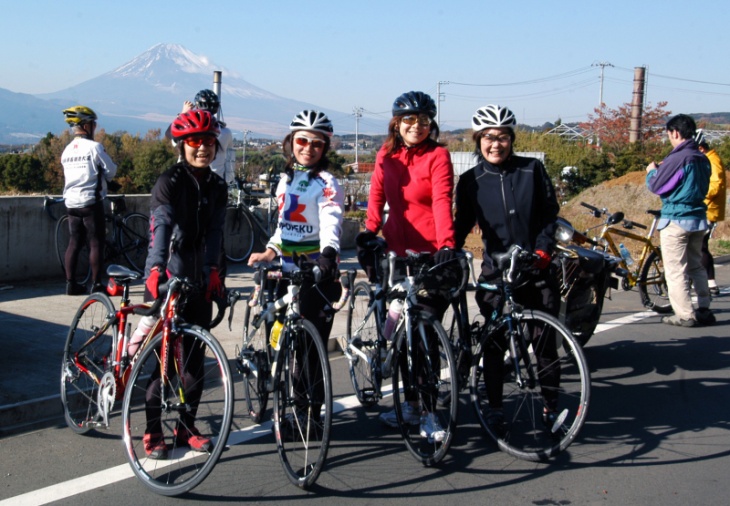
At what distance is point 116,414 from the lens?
18.4ft

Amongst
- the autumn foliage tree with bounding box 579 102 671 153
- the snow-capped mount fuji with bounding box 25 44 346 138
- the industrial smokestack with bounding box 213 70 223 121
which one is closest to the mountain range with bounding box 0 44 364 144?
the snow-capped mount fuji with bounding box 25 44 346 138

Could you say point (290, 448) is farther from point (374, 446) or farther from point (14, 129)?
point (14, 129)

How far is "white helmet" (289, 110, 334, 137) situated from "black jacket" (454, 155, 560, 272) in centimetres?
97

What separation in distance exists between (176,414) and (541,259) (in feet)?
7.82

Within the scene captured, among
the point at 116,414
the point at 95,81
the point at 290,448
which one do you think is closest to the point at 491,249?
the point at 290,448

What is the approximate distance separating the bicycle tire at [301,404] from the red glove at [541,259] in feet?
5.03

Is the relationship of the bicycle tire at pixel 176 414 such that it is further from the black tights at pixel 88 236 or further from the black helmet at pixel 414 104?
the black tights at pixel 88 236

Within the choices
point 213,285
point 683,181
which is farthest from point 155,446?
point 683,181

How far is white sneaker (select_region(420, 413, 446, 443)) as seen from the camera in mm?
4777

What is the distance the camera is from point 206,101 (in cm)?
793

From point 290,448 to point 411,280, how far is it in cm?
120

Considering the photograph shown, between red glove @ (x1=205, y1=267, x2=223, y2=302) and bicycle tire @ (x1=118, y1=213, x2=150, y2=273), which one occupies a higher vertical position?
red glove @ (x1=205, y1=267, x2=223, y2=302)

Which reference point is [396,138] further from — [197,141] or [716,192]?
[716,192]

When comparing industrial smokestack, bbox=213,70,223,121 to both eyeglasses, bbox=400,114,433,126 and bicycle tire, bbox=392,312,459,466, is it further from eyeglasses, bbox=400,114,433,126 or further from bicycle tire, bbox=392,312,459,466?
bicycle tire, bbox=392,312,459,466
